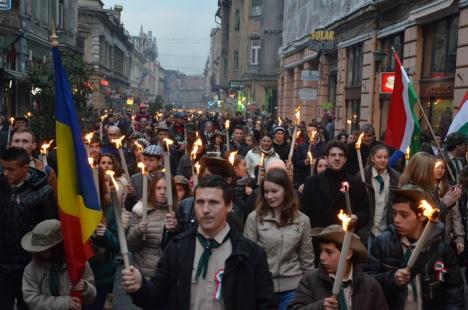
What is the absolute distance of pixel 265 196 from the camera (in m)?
5.14

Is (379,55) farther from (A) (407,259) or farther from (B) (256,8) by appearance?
(B) (256,8)

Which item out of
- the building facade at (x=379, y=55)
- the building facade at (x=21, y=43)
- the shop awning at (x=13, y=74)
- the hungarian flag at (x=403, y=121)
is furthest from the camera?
the shop awning at (x=13, y=74)

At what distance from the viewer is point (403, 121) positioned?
293 inches

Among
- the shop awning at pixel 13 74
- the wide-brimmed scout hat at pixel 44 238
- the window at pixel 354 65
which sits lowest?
the wide-brimmed scout hat at pixel 44 238

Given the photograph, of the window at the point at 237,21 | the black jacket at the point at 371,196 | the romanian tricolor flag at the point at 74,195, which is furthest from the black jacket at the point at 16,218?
the window at the point at 237,21

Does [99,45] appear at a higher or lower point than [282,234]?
higher

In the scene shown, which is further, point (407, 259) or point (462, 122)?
point (462, 122)

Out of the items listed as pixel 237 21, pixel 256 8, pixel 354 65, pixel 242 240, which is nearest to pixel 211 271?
pixel 242 240

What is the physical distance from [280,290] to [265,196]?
758 mm

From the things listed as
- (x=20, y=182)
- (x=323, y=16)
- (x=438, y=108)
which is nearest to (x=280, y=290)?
(x=20, y=182)

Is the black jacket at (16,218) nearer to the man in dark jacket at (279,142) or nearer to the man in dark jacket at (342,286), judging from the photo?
the man in dark jacket at (342,286)

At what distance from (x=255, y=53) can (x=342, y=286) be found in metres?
52.3

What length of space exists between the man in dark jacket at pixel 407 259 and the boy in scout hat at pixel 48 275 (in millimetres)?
2043

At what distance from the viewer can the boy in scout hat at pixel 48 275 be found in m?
4.32
